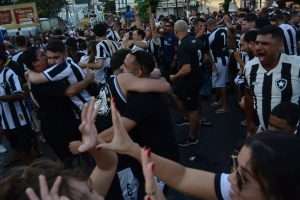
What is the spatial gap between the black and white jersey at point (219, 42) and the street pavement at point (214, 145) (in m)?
1.03

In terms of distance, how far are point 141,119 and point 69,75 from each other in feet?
5.34

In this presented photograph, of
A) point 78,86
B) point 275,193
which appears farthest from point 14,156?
point 275,193

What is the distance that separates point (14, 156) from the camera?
6.24 metres

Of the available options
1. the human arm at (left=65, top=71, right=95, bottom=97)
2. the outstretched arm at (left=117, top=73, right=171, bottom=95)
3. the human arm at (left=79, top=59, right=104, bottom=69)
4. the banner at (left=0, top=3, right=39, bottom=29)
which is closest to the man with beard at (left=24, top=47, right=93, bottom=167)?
the human arm at (left=65, top=71, right=95, bottom=97)

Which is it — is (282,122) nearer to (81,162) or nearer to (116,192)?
(116,192)

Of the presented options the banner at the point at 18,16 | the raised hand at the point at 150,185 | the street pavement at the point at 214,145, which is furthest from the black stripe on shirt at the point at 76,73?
the banner at the point at 18,16

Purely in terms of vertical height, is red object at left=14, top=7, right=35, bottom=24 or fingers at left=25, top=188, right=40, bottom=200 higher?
fingers at left=25, top=188, right=40, bottom=200

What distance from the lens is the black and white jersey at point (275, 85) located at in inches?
160

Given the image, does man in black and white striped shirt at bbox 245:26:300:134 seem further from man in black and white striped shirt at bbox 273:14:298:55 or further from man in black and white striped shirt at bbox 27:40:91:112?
man in black and white striped shirt at bbox 273:14:298:55

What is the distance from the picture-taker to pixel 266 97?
4195 mm

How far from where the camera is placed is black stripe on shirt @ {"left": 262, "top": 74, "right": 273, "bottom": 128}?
4141 mm

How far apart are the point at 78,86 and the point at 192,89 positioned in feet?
7.73

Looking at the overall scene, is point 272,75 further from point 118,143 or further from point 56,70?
point 118,143

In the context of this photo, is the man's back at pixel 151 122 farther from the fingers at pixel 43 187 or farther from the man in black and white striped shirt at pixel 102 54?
the man in black and white striped shirt at pixel 102 54
